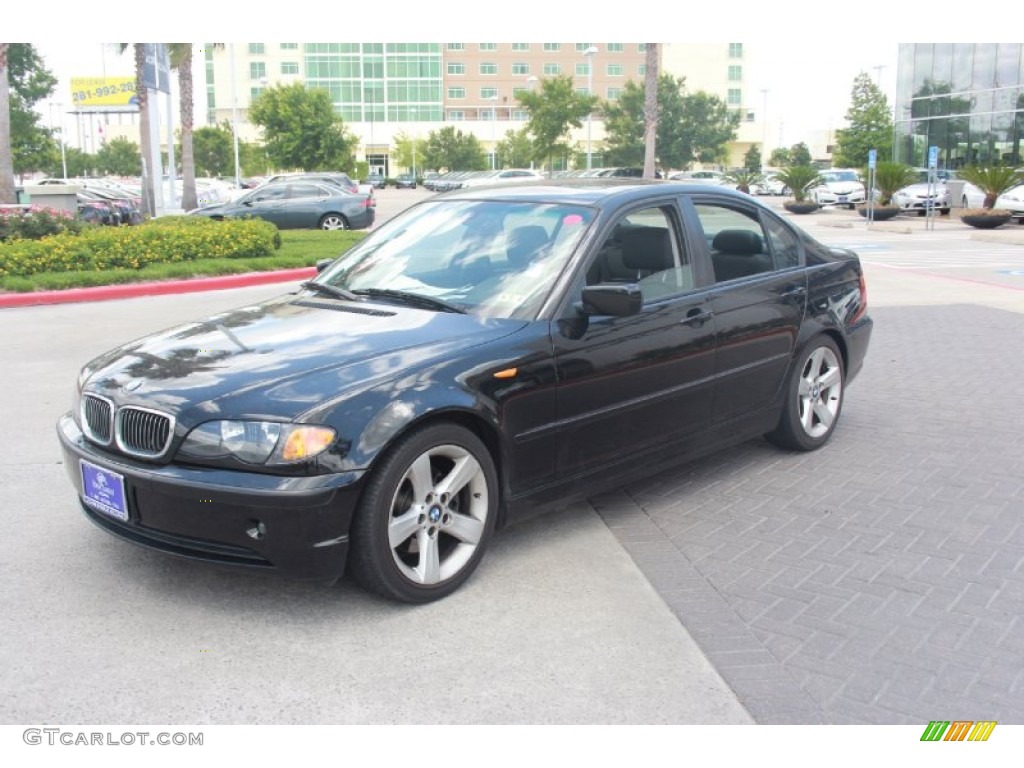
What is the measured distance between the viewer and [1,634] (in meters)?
3.74

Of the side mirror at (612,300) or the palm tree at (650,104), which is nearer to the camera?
the side mirror at (612,300)

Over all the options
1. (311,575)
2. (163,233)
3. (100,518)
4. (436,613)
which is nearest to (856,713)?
(436,613)

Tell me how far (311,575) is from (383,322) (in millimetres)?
1231

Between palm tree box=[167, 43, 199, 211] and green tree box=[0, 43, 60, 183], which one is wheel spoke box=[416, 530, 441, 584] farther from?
green tree box=[0, 43, 60, 183]

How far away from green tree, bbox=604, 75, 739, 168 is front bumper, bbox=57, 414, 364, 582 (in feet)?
212

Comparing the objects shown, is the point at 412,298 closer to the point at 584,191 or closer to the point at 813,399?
the point at 584,191

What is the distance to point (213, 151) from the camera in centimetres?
8681

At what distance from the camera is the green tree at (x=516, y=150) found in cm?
7879

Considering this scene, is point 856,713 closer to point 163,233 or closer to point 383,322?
point 383,322

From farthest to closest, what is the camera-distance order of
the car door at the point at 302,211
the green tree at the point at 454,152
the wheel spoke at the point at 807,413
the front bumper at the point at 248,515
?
the green tree at the point at 454,152 → the car door at the point at 302,211 → the wheel spoke at the point at 807,413 → the front bumper at the point at 248,515

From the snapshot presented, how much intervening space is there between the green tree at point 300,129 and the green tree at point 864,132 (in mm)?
36492

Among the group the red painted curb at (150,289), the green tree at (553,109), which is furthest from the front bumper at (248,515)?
the green tree at (553,109)

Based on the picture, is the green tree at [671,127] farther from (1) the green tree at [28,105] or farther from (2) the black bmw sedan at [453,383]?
(2) the black bmw sedan at [453,383]
